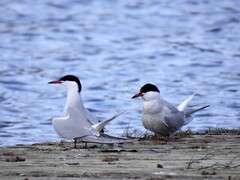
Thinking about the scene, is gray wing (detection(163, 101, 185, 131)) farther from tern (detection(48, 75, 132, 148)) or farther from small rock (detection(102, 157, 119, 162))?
small rock (detection(102, 157, 119, 162))

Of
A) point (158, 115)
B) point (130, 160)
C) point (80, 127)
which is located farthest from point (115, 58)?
point (130, 160)

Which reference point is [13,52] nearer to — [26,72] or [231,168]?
[26,72]

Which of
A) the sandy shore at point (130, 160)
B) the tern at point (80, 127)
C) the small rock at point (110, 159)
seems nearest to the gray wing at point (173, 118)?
the sandy shore at point (130, 160)

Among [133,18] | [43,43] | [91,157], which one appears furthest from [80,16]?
[91,157]

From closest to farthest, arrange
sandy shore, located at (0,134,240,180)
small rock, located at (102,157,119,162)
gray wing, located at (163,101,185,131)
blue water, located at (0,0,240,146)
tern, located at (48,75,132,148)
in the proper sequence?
sandy shore, located at (0,134,240,180)
small rock, located at (102,157,119,162)
tern, located at (48,75,132,148)
gray wing, located at (163,101,185,131)
blue water, located at (0,0,240,146)

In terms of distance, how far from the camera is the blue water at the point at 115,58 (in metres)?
16.1

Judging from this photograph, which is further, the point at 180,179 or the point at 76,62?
the point at 76,62

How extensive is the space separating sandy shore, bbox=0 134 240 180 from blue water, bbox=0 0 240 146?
3.17m

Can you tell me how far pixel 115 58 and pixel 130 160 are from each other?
54.2ft

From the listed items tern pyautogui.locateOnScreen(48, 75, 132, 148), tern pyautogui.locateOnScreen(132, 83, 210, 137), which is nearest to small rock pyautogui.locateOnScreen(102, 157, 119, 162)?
tern pyautogui.locateOnScreen(48, 75, 132, 148)

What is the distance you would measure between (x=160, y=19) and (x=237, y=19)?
104 inches

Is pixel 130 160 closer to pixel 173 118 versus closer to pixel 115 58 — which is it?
pixel 173 118

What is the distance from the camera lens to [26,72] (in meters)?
22.3

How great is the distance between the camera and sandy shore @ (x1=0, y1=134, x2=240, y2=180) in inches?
281
